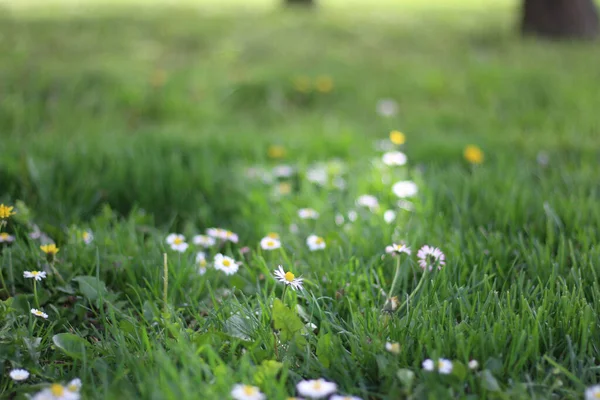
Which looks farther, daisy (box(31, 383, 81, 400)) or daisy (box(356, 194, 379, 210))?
daisy (box(356, 194, 379, 210))

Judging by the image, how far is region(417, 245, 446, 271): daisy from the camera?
1718 mm

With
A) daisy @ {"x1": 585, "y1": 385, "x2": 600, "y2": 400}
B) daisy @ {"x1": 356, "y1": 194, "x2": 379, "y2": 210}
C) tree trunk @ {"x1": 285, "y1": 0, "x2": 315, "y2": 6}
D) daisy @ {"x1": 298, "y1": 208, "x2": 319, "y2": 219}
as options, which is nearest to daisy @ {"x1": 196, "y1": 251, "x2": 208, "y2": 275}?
daisy @ {"x1": 298, "y1": 208, "x2": 319, "y2": 219}

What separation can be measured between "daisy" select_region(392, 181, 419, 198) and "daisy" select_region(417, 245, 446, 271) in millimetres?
613

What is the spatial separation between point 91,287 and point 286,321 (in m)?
0.61

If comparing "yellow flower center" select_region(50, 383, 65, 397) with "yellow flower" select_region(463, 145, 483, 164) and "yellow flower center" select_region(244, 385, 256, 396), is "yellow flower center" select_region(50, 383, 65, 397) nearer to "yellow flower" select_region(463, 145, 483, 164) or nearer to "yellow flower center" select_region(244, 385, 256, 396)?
"yellow flower center" select_region(244, 385, 256, 396)

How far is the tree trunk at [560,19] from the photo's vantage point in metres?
6.34

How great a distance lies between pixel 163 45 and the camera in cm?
550

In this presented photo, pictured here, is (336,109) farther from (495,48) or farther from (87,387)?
(87,387)

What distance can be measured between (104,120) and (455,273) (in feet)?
8.80

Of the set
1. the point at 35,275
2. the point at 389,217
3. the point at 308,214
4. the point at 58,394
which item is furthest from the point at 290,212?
the point at 58,394

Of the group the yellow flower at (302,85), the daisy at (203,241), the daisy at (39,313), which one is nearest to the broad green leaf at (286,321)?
the daisy at (39,313)

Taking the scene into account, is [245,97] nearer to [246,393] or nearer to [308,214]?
[308,214]

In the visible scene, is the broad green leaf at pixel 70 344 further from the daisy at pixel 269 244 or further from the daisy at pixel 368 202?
the daisy at pixel 368 202

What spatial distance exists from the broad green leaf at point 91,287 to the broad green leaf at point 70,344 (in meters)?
0.21
